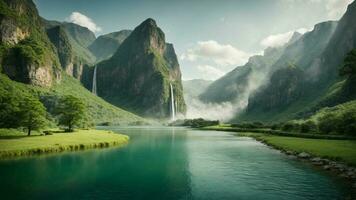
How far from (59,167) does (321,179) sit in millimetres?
36343

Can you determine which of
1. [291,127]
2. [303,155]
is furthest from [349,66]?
[291,127]

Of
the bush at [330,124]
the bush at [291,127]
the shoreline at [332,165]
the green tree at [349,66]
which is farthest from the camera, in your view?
the bush at [291,127]

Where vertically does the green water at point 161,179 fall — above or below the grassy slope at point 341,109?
below

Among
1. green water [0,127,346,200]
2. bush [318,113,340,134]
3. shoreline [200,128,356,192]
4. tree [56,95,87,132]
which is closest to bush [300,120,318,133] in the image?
bush [318,113,340,134]

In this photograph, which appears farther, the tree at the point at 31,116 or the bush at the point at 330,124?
the bush at the point at 330,124

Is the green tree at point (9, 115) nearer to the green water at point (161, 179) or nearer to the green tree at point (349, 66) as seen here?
the green water at point (161, 179)

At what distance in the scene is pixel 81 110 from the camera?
98.0 metres

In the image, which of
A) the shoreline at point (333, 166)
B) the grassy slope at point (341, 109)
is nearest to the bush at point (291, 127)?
the grassy slope at point (341, 109)

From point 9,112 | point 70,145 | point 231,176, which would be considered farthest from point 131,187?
point 9,112

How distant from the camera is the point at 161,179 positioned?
35.4 meters

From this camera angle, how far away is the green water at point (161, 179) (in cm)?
2834

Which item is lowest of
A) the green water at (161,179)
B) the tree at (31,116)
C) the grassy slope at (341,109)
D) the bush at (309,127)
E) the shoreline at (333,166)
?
the green water at (161,179)

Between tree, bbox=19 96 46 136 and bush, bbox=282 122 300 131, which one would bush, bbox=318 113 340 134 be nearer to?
bush, bbox=282 122 300 131

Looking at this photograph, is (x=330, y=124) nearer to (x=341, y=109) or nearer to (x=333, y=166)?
(x=341, y=109)
